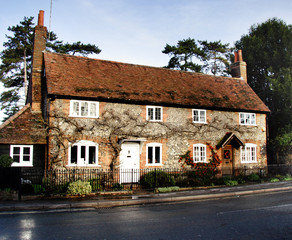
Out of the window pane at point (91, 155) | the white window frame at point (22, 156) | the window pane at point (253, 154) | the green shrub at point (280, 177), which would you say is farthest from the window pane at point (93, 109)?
the green shrub at point (280, 177)

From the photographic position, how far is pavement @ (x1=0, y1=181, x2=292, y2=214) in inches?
482

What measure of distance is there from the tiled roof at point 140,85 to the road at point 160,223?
374 inches

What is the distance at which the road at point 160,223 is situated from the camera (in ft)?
24.7

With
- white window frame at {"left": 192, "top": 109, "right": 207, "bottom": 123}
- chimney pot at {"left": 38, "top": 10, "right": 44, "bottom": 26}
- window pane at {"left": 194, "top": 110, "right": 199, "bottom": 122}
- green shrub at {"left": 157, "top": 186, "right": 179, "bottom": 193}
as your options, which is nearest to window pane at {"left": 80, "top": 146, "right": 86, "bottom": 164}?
green shrub at {"left": 157, "top": 186, "right": 179, "bottom": 193}

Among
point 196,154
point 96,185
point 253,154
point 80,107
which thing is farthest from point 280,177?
point 80,107

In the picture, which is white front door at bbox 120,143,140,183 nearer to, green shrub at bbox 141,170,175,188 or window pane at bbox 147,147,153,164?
window pane at bbox 147,147,153,164

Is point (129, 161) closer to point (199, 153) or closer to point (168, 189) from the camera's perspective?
point (168, 189)

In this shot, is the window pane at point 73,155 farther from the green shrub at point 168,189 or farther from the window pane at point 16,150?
the green shrub at point 168,189

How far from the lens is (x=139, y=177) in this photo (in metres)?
19.4

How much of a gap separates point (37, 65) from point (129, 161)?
982cm

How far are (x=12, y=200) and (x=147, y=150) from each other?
9117 millimetres

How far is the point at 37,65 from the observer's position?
21.1 m

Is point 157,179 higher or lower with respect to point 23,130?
lower

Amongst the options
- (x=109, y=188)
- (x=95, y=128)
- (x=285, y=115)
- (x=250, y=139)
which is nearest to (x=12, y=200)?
(x=109, y=188)
